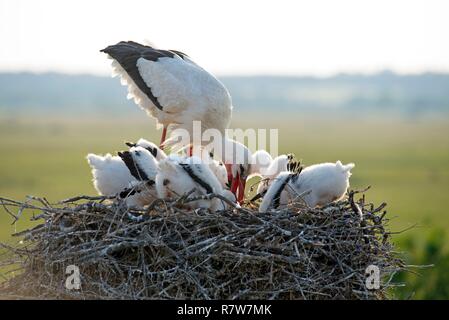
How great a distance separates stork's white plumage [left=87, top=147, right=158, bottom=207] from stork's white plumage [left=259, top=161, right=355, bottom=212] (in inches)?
39.0

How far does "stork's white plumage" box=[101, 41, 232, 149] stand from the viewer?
889 cm

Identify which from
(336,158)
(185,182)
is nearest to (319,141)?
(336,158)

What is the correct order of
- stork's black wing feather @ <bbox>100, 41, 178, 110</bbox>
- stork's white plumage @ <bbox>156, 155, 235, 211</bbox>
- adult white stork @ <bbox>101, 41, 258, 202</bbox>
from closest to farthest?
stork's white plumage @ <bbox>156, 155, 235, 211</bbox>, adult white stork @ <bbox>101, 41, 258, 202</bbox>, stork's black wing feather @ <bbox>100, 41, 178, 110</bbox>

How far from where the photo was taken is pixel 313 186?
24.2 feet

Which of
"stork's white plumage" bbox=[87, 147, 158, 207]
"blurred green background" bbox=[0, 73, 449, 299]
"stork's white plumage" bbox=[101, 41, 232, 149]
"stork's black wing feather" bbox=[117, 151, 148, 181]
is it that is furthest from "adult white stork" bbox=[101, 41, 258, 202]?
"blurred green background" bbox=[0, 73, 449, 299]

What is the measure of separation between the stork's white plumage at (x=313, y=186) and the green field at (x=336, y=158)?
20.8 feet

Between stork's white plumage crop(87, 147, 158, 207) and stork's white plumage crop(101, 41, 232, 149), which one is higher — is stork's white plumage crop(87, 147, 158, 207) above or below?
below

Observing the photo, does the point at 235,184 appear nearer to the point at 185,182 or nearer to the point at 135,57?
the point at 185,182

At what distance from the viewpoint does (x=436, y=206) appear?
33906mm

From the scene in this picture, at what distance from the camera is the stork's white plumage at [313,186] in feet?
24.0

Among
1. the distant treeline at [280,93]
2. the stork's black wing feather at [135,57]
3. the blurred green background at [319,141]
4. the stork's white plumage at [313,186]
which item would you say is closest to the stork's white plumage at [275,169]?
the stork's white plumage at [313,186]

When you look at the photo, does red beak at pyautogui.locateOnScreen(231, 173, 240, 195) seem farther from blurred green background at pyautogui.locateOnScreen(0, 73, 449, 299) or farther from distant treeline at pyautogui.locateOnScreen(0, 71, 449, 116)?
distant treeline at pyautogui.locateOnScreen(0, 71, 449, 116)
